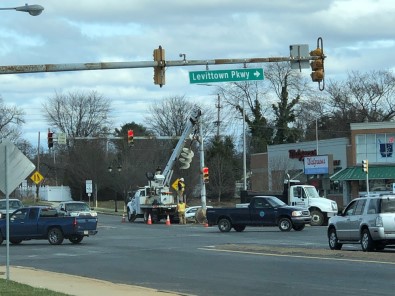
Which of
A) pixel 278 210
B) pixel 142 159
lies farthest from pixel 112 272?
pixel 142 159

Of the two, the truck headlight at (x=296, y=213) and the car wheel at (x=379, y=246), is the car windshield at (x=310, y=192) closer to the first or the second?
the truck headlight at (x=296, y=213)

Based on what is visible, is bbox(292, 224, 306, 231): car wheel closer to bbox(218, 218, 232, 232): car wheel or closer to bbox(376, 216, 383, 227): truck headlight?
bbox(218, 218, 232, 232): car wheel

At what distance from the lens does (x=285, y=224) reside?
3794 cm

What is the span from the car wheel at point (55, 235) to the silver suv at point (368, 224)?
12.5 m

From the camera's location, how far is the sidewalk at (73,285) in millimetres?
14586

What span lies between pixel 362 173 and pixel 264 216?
26613 millimetres

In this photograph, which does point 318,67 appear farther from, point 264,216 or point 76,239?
point 264,216

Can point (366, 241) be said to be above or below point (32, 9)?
below

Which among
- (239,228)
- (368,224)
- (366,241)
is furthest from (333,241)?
(239,228)

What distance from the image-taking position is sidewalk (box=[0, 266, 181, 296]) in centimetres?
1459

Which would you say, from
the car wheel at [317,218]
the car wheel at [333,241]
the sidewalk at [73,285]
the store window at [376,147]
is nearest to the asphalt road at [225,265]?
the sidewalk at [73,285]

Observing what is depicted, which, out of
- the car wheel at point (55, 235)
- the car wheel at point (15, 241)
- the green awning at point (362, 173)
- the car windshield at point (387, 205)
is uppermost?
the green awning at point (362, 173)

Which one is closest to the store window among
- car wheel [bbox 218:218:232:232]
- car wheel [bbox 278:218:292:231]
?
car wheel [bbox 278:218:292:231]

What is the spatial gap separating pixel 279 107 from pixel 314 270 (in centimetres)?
7443
